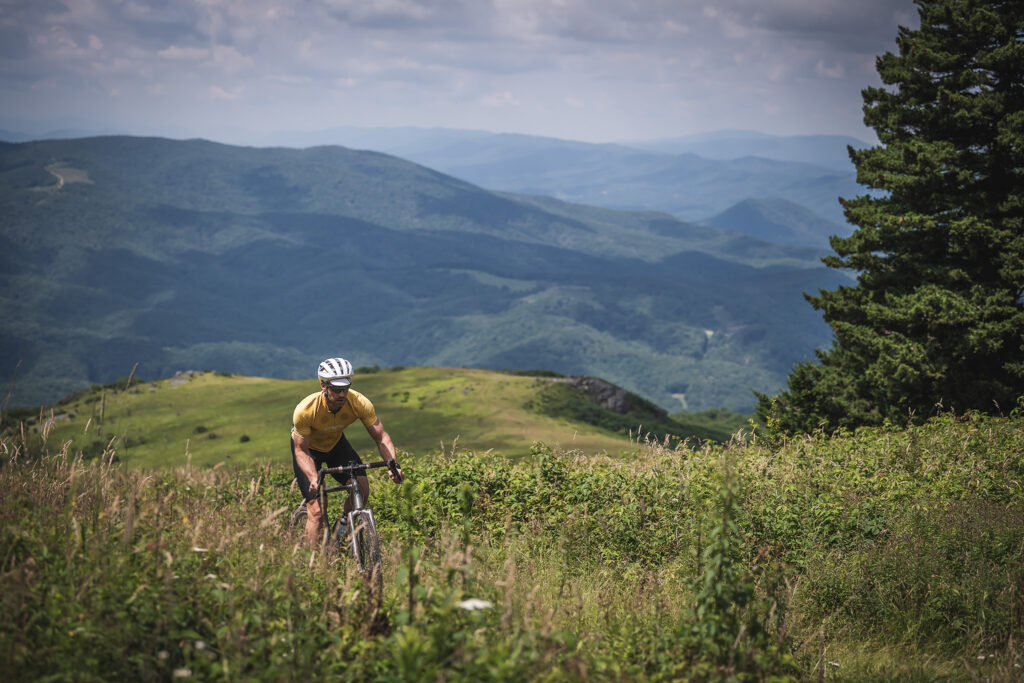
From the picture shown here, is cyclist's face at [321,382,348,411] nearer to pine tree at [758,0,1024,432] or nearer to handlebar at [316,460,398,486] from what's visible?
handlebar at [316,460,398,486]

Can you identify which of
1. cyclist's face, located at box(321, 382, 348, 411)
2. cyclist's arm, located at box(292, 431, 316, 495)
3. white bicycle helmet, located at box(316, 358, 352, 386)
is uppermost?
white bicycle helmet, located at box(316, 358, 352, 386)

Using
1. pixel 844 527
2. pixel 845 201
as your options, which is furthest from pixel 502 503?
pixel 845 201

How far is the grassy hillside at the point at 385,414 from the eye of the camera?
86.8 meters

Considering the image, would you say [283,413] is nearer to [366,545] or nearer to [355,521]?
[355,521]

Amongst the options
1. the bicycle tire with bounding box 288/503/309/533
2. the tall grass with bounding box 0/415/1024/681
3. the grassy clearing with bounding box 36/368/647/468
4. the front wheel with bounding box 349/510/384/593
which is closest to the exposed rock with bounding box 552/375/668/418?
the grassy clearing with bounding box 36/368/647/468

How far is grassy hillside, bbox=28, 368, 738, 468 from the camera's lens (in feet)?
285

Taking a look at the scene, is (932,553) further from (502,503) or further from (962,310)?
(962,310)

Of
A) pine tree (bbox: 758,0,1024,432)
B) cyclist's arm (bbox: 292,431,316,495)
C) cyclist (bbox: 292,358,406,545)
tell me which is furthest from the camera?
pine tree (bbox: 758,0,1024,432)

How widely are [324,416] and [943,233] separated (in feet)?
75.3

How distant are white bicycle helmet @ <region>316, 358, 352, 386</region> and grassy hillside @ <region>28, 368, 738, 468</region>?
61607 millimetres

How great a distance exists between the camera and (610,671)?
407 cm

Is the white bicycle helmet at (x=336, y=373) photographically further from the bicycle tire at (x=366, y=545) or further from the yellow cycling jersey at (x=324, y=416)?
the bicycle tire at (x=366, y=545)

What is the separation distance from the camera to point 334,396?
6.80 m

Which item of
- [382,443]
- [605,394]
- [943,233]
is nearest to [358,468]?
[382,443]
